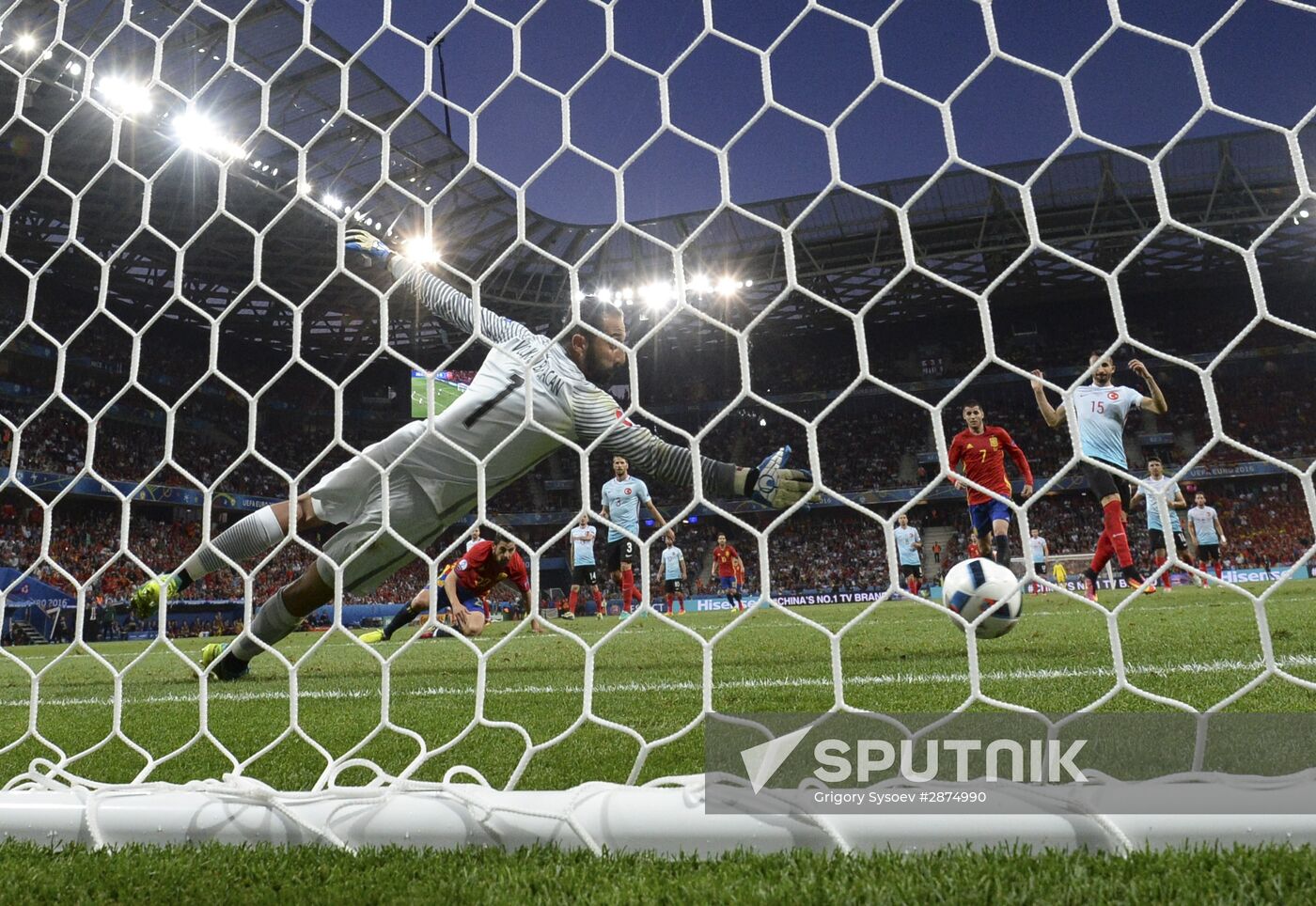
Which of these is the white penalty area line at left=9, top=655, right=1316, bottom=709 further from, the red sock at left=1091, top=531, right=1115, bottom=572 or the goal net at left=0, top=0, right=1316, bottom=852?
the red sock at left=1091, top=531, right=1115, bottom=572

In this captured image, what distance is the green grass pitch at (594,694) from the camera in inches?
77.2

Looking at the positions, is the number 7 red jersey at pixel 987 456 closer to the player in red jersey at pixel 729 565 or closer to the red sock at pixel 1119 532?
the red sock at pixel 1119 532

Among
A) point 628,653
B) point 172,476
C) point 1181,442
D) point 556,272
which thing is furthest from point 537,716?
point 1181,442

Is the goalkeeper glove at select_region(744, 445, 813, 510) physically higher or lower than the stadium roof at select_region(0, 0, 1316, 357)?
lower

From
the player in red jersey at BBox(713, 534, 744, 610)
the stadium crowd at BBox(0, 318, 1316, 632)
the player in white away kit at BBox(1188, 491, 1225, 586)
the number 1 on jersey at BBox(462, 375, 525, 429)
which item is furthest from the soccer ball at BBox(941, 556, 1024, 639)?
the stadium crowd at BBox(0, 318, 1316, 632)

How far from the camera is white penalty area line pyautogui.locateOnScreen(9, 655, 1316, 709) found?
10.0 ft

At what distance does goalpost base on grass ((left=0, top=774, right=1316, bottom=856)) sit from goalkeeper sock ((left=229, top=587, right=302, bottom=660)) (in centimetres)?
190

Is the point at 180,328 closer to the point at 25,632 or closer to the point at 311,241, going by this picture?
the point at 311,241

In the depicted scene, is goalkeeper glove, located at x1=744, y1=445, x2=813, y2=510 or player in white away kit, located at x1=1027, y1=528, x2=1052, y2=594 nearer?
player in white away kit, located at x1=1027, y1=528, x2=1052, y2=594

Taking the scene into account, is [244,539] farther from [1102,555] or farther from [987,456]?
[1102,555]

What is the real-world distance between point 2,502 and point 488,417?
20128 mm

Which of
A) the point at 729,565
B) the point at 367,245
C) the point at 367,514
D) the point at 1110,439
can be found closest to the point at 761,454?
the point at 729,565

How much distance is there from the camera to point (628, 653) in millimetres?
5152

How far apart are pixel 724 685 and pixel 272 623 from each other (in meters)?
1.88
